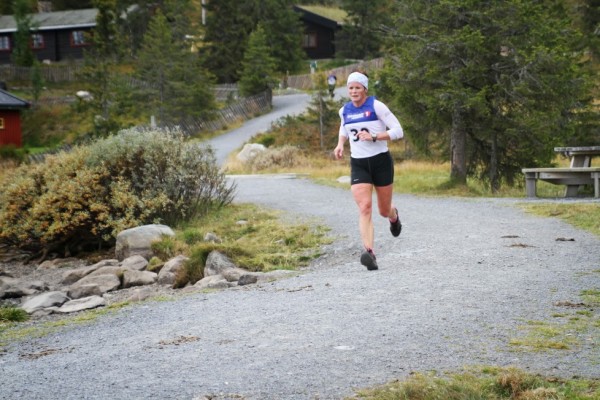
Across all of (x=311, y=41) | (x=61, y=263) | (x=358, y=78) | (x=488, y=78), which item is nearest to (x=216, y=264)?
(x=358, y=78)

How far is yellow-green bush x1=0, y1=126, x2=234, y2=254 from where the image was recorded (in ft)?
55.9

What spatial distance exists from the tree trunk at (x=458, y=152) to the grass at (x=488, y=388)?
58.0ft

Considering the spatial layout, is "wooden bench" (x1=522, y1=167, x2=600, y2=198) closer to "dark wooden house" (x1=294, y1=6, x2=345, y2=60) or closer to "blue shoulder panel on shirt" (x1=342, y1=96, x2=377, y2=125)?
"blue shoulder panel on shirt" (x1=342, y1=96, x2=377, y2=125)

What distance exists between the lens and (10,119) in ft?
161

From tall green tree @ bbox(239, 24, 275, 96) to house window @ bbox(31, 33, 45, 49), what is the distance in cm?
2810

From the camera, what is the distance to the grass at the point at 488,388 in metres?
5.12

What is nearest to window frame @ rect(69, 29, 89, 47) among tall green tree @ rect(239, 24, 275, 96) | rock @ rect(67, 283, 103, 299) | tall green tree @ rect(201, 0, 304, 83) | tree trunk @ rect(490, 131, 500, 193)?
tall green tree @ rect(201, 0, 304, 83)

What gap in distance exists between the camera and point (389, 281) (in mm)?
9211

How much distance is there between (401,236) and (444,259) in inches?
96.7

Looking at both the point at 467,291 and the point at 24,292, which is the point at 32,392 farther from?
the point at 24,292

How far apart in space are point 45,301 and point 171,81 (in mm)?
39326

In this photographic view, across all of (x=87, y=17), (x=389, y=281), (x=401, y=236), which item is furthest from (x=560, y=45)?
(x=87, y=17)

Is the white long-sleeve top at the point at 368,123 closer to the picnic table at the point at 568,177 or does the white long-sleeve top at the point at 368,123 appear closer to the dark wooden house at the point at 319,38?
the picnic table at the point at 568,177

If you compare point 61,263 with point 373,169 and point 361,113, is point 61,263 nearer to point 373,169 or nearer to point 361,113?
point 373,169
